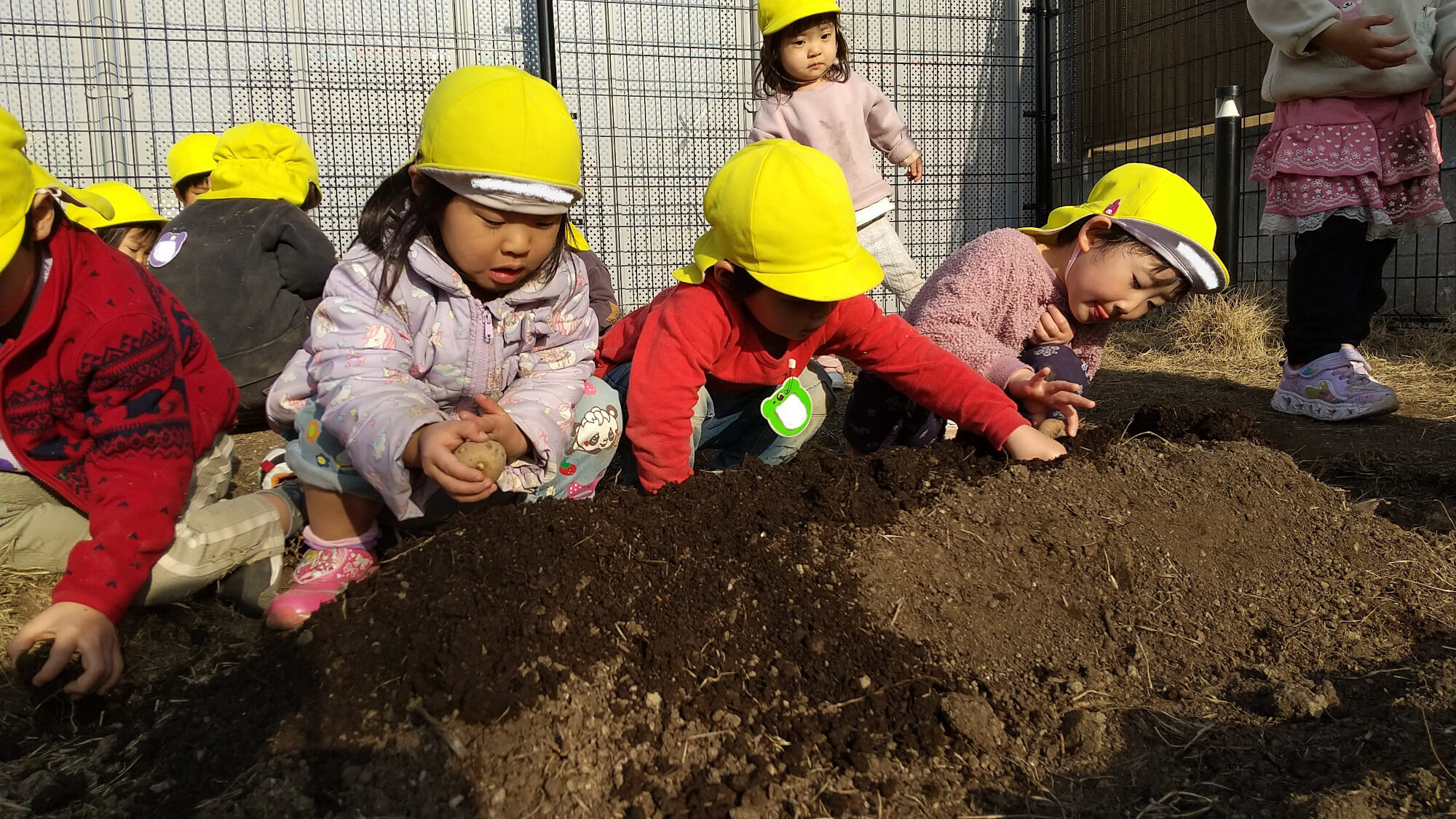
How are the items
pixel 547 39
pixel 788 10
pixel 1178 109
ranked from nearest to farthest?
pixel 788 10 → pixel 547 39 → pixel 1178 109

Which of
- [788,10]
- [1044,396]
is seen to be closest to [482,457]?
[1044,396]

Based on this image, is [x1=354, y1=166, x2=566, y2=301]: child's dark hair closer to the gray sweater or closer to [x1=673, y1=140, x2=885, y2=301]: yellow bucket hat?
[x1=673, y1=140, x2=885, y2=301]: yellow bucket hat

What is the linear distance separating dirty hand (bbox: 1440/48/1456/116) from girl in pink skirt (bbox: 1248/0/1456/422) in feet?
0.05

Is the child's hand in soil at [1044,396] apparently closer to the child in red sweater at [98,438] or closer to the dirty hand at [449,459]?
the dirty hand at [449,459]

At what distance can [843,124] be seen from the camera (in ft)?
16.0

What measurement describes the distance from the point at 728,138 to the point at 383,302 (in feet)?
20.5

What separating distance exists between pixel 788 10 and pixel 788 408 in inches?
94.6

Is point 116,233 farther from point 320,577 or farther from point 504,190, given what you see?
point 504,190

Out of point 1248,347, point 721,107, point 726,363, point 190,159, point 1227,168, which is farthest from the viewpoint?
point 721,107

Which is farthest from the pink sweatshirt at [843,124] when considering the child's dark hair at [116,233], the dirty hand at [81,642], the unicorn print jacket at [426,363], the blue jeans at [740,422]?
the dirty hand at [81,642]

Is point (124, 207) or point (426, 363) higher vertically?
point (124, 207)

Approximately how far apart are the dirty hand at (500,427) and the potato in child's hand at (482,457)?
0.10m

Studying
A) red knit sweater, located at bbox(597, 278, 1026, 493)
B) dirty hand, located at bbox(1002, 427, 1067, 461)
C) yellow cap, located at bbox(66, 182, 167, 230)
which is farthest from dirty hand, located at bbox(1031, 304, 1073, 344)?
yellow cap, located at bbox(66, 182, 167, 230)

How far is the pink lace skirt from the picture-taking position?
385 centimetres
